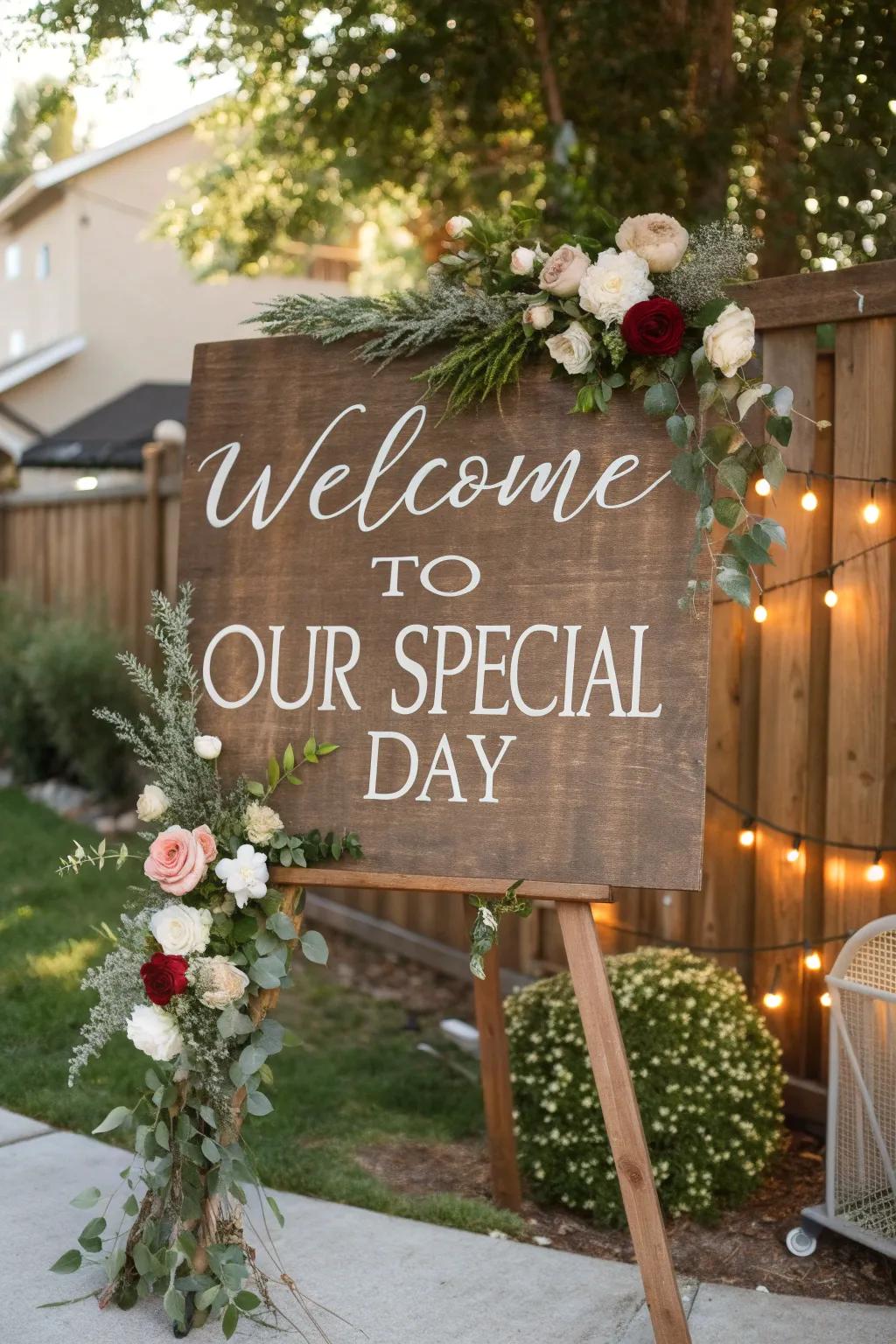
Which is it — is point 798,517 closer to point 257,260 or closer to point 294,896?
point 294,896

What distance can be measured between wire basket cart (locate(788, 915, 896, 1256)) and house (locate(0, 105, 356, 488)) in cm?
1312

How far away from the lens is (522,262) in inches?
94.9

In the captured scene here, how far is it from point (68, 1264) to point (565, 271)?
6.73 ft

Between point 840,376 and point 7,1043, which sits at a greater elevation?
point 840,376

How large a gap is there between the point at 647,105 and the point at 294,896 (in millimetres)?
4373

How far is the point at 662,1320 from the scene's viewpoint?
2188 mm

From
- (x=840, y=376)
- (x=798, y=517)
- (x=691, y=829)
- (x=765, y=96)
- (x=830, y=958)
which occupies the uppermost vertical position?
(x=765, y=96)

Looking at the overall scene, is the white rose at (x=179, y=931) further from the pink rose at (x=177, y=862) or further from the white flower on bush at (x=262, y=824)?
the white flower on bush at (x=262, y=824)

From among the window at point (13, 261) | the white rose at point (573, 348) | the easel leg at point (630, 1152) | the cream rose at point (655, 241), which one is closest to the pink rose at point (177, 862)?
Answer: the easel leg at point (630, 1152)

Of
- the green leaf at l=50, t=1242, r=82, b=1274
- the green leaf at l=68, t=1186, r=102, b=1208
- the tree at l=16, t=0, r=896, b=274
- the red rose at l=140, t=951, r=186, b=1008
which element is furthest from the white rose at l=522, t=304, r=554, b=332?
the tree at l=16, t=0, r=896, b=274

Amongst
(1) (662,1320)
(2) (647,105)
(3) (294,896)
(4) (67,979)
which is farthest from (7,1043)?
(2) (647,105)

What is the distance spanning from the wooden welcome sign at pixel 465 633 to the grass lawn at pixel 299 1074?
864mm

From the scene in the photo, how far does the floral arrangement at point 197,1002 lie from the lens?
2.33 m

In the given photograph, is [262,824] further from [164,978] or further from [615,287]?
[615,287]
